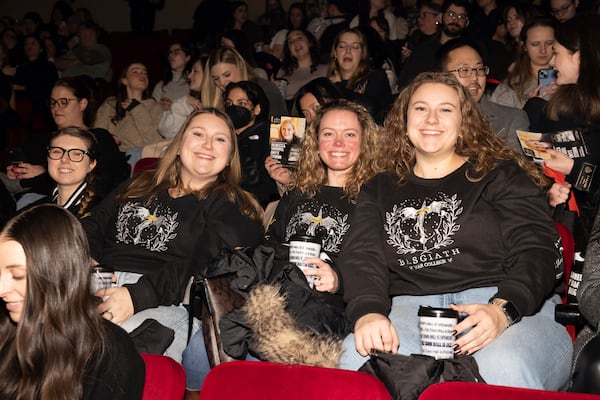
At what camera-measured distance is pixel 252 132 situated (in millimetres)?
4371

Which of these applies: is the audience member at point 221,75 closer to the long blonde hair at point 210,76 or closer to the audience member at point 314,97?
the long blonde hair at point 210,76

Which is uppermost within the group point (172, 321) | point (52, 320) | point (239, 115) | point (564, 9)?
point (564, 9)

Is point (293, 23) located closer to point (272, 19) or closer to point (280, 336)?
point (272, 19)

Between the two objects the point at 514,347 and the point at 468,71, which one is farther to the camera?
the point at 468,71

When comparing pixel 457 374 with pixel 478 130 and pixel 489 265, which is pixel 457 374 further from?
pixel 478 130

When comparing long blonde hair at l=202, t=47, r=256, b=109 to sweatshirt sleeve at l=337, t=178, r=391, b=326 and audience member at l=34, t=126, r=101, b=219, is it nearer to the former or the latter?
audience member at l=34, t=126, r=101, b=219

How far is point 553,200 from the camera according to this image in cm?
313

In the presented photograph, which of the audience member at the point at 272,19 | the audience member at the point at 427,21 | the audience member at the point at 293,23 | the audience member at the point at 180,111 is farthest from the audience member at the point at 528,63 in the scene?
the audience member at the point at 272,19

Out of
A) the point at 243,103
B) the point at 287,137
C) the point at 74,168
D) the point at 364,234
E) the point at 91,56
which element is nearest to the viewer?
the point at 364,234

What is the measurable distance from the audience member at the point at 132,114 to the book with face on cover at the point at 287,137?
1.83 m

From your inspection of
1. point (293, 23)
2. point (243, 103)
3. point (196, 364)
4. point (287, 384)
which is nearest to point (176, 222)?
point (196, 364)

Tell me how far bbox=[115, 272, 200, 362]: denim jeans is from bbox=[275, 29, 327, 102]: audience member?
11.2 feet

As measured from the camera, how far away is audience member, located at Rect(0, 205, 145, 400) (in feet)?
5.86

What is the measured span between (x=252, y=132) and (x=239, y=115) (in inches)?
6.0
